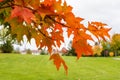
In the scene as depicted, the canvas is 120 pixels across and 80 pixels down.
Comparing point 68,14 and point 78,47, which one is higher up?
point 68,14

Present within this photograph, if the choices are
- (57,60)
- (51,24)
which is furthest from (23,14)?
(57,60)

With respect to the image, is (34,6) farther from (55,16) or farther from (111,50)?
(111,50)

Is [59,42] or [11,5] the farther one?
[59,42]

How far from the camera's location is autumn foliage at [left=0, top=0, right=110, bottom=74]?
5.23 ft

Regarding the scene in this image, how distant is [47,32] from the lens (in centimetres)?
189

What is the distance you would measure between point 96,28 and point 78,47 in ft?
0.42

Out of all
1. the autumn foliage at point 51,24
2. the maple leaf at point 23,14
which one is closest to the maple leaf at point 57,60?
the autumn foliage at point 51,24

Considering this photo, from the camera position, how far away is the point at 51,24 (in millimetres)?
1749

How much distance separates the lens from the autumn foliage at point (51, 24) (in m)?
1.59

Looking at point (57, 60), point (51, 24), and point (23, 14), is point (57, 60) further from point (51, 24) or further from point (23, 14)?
point (23, 14)

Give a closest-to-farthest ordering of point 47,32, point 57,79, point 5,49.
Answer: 1. point 47,32
2. point 57,79
3. point 5,49

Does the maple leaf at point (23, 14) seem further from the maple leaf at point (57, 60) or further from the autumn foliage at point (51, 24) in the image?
the maple leaf at point (57, 60)

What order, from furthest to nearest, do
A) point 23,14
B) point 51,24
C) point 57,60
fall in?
point 57,60 < point 51,24 < point 23,14

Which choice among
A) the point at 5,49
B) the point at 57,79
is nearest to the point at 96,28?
the point at 57,79
